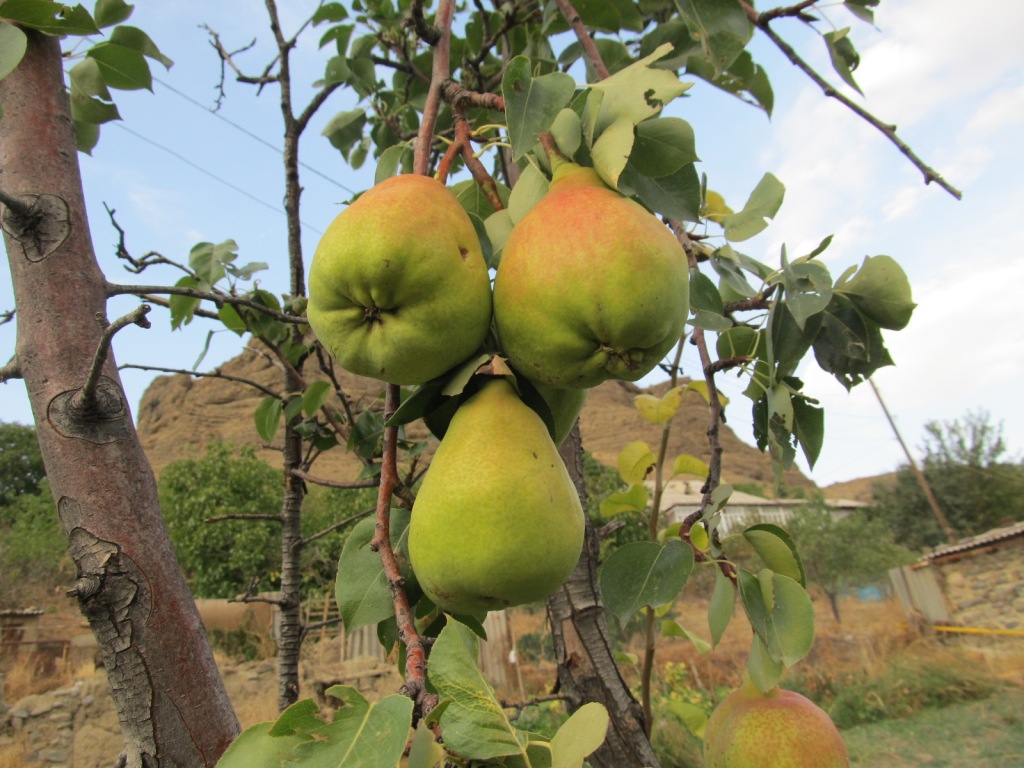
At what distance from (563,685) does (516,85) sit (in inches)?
43.9

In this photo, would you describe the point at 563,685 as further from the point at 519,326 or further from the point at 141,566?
the point at 519,326

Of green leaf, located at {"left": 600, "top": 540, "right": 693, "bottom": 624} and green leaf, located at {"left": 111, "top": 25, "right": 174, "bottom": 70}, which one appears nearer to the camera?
green leaf, located at {"left": 600, "top": 540, "right": 693, "bottom": 624}

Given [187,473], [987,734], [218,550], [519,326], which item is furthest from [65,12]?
[187,473]

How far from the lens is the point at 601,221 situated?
0.65 m

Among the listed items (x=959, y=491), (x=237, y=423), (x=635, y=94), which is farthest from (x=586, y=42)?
(x=237, y=423)

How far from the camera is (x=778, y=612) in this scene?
85 cm

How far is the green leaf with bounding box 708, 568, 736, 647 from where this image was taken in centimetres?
95

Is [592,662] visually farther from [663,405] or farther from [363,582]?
[363,582]

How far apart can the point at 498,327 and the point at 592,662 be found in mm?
875

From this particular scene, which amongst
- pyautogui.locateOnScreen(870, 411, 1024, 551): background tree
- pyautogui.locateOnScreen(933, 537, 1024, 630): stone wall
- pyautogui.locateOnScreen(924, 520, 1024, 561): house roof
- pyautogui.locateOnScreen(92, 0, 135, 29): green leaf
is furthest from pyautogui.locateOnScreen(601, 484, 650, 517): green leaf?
pyautogui.locateOnScreen(870, 411, 1024, 551): background tree

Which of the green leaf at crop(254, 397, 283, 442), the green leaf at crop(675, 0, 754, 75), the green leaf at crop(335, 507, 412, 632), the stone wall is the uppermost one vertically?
the green leaf at crop(675, 0, 754, 75)

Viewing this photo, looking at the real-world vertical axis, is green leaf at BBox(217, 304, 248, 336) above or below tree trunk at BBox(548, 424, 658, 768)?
above

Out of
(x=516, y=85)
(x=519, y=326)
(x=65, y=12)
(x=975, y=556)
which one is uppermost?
(x=65, y=12)

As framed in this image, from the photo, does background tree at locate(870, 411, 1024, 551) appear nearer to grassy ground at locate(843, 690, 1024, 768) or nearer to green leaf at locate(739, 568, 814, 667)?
grassy ground at locate(843, 690, 1024, 768)
